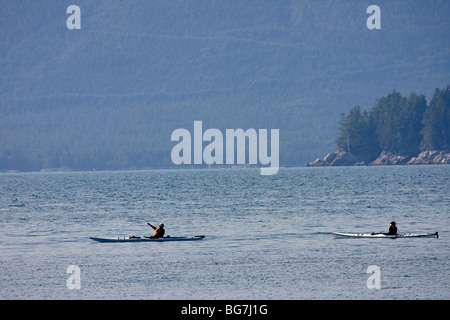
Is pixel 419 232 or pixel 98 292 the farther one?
pixel 419 232

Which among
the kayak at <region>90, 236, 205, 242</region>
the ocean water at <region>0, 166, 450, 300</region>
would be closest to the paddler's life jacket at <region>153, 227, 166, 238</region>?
the kayak at <region>90, 236, 205, 242</region>

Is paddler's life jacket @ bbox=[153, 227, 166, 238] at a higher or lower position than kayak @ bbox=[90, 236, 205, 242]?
higher

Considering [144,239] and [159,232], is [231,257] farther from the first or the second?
[144,239]

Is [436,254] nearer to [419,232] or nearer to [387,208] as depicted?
[419,232]

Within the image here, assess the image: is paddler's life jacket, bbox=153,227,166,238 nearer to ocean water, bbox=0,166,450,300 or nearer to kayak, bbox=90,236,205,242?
kayak, bbox=90,236,205,242

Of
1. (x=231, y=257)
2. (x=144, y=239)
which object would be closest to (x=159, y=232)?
(x=144, y=239)

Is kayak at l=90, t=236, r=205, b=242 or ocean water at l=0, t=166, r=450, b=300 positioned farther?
kayak at l=90, t=236, r=205, b=242

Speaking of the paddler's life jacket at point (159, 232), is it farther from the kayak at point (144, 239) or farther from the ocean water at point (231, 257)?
the ocean water at point (231, 257)

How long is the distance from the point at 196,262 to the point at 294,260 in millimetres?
5981
